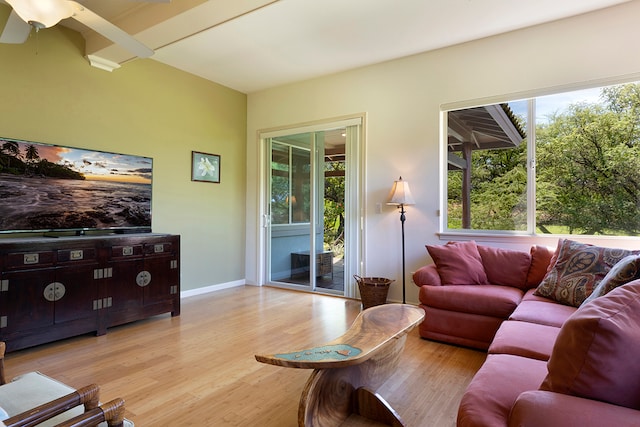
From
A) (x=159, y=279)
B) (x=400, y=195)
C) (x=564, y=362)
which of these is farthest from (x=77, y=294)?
(x=564, y=362)

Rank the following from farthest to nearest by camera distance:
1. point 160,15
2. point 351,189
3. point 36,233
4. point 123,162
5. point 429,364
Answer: point 351,189 < point 123,162 < point 36,233 < point 160,15 < point 429,364

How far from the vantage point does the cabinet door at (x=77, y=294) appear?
2965 mm

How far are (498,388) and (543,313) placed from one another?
4.20ft

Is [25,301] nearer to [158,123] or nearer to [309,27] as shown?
[158,123]

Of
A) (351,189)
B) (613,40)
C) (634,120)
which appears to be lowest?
(351,189)

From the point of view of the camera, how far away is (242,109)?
5.52m

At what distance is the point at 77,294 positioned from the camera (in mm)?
3059

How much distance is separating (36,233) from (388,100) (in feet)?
13.1

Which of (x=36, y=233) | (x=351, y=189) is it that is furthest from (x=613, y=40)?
(x=36, y=233)

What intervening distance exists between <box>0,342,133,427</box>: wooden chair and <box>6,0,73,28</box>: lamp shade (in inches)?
70.8

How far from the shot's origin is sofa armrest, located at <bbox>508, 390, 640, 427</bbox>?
2.93ft

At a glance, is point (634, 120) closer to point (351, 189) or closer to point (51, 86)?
point (351, 189)

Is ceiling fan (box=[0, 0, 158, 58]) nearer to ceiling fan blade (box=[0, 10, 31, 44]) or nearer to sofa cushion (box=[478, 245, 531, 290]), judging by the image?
ceiling fan blade (box=[0, 10, 31, 44])

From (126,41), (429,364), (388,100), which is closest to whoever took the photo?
(126,41)
